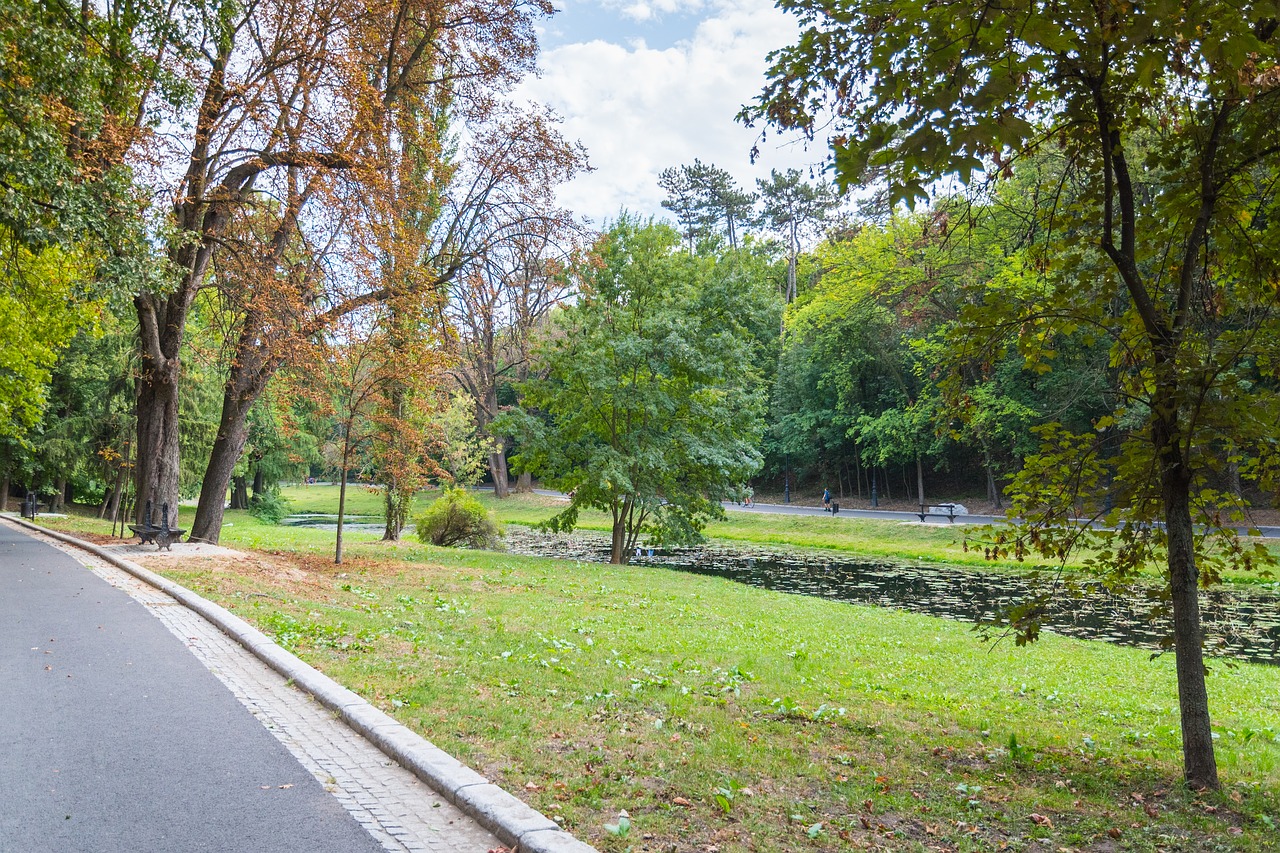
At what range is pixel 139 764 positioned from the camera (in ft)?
15.4

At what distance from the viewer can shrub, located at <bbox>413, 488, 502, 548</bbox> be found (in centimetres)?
2697

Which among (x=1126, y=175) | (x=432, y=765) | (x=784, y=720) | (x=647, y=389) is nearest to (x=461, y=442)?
(x=647, y=389)

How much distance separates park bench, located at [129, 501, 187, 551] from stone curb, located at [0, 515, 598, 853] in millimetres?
9474

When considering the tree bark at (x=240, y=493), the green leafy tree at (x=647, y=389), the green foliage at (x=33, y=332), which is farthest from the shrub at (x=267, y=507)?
the green leafy tree at (x=647, y=389)

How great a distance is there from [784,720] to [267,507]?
46873 mm

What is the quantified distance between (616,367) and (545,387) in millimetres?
2469

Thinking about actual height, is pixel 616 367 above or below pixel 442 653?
above

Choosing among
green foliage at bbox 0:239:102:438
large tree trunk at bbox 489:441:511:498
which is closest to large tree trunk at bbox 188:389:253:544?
green foliage at bbox 0:239:102:438

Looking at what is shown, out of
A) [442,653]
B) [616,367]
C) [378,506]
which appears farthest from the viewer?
[378,506]

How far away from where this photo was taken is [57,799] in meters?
4.17

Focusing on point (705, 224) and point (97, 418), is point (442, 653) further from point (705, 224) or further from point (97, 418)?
point (705, 224)

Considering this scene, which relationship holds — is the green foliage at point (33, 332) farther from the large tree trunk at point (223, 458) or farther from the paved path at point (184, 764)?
the paved path at point (184, 764)

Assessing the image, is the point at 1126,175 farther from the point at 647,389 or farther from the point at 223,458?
the point at 647,389

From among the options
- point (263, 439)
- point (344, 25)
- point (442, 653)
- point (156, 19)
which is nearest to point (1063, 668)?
point (442, 653)
